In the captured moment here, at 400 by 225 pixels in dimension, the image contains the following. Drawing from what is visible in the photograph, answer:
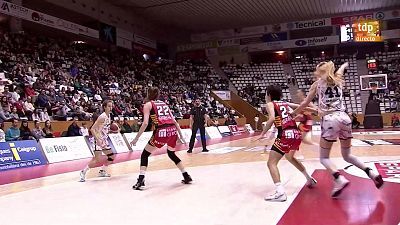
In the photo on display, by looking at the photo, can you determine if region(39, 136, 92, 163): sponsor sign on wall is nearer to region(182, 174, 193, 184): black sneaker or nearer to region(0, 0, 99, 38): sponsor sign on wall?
region(182, 174, 193, 184): black sneaker

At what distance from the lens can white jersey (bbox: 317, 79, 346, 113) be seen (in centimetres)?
527

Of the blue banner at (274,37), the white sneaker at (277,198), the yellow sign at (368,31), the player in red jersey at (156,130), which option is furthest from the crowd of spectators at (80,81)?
the yellow sign at (368,31)

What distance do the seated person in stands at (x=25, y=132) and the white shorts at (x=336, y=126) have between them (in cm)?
985

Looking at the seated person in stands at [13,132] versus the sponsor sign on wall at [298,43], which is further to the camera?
the sponsor sign on wall at [298,43]

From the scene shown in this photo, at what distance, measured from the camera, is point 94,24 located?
28266mm

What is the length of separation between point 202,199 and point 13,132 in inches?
345

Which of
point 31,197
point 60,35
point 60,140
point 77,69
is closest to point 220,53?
point 60,35

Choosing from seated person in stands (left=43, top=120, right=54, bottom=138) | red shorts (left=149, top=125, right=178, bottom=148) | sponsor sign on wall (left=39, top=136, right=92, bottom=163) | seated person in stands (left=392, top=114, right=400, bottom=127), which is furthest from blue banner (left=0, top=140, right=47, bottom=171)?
seated person in stands (left=392, top=114, right=400, bottom=127)

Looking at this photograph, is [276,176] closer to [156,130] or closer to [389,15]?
[156,130]

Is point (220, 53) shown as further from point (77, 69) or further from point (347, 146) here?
point (347, 146)

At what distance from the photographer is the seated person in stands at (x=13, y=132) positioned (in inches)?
469

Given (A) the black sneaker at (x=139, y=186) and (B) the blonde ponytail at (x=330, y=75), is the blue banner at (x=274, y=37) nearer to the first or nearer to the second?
(A) the black sneaker at (x=139, y=186)

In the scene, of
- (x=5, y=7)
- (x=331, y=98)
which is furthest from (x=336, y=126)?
(x=5, y=7)

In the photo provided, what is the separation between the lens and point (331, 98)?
17.4 ft
